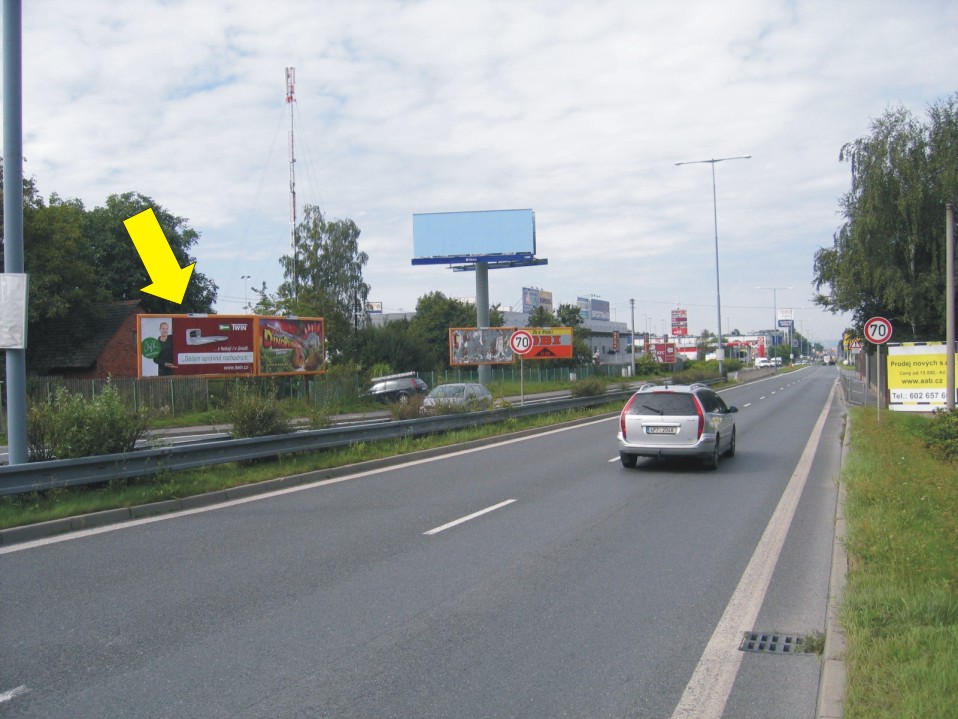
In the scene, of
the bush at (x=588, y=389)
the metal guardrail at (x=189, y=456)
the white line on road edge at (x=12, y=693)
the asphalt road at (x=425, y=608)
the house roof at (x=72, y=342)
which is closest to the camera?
the white line on road edge at (x=12, y=693)

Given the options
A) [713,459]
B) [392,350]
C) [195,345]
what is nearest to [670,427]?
[713,459]

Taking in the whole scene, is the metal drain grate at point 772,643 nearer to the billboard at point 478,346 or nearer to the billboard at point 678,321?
the billboard at point 478,346

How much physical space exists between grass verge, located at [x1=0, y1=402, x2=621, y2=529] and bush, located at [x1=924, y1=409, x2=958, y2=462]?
10.1 meters

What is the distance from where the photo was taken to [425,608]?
6.59 meters

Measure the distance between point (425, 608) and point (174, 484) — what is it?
6470 mm

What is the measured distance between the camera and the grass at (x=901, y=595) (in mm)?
4379

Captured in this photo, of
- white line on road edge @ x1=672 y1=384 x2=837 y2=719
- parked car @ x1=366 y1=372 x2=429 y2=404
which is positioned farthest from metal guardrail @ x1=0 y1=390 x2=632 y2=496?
parked car @ x1=366 y1=372 x2=429 y2=404

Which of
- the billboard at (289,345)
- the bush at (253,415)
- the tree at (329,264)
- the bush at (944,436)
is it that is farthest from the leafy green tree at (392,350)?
the bush at (944,436)

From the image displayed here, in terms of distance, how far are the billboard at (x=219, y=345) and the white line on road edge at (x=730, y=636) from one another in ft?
83.5

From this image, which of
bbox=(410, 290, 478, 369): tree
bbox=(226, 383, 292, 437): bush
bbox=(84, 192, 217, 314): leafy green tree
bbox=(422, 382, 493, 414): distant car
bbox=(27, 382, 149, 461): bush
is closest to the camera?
bbox=(27, 382, 149, 461): bush

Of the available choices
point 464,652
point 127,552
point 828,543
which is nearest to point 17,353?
point 127,552

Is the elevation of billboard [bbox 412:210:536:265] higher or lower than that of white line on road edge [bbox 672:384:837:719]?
higher

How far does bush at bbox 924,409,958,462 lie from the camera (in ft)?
53.1

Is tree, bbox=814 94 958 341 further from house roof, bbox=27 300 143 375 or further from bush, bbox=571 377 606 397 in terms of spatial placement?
house roof, bbox=27 300 143 375
